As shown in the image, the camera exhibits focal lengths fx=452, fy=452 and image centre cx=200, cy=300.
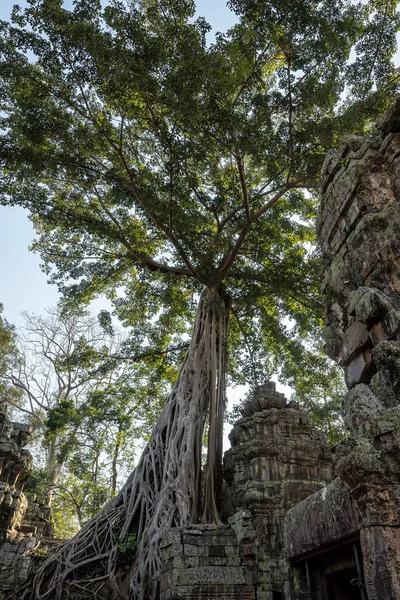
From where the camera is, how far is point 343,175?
2443mm

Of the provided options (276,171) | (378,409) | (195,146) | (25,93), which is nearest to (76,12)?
(25,93)

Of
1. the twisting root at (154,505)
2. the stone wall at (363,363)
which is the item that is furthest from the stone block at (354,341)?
the twisting root at (154,505)

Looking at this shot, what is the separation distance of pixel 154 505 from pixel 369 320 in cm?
533

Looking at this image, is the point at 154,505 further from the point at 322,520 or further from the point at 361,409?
the point at 361,409

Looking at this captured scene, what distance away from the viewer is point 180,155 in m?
7.48

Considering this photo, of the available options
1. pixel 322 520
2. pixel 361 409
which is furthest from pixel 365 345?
Result: pixel 322 520

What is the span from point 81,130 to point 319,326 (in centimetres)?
643

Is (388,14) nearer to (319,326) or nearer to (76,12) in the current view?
(76,12)

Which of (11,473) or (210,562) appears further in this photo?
(11,473)

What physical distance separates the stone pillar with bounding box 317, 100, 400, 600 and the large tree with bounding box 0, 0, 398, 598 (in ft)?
14.7

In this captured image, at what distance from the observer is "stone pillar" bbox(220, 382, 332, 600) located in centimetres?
603

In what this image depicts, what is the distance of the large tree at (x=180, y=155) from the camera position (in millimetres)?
6465

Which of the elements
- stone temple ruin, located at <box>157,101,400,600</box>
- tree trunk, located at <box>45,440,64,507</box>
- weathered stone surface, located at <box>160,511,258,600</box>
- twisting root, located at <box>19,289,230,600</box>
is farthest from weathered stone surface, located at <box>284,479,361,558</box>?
tree trunk, located at <box>45,440,64,507</box>

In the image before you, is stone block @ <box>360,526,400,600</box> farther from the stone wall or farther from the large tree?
the large tree
